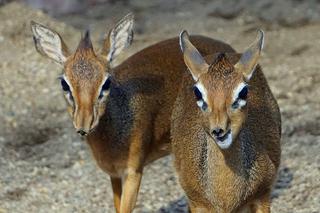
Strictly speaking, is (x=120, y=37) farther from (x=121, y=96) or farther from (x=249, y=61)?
(x=249, y=61)

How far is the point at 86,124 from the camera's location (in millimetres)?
7582

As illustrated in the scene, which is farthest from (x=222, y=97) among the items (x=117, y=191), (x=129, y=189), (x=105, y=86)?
(x=117, y=191)

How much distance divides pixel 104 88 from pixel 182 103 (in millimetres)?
624

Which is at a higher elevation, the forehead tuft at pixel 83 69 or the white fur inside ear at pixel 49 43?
the forehead tuft at pixel 83 69

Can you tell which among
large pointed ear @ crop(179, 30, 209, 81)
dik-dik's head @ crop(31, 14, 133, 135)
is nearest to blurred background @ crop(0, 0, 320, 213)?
dik-dik's head @ crop(31, 14, 133, 135)

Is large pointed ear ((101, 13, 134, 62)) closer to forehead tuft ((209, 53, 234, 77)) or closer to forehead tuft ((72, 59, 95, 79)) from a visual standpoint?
forehead tuft ((72, 59, 95, 79))

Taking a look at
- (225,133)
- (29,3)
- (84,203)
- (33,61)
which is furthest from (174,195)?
(29,3)

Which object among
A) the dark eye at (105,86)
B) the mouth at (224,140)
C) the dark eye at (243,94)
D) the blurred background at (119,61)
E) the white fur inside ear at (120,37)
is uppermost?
the dark eye at (243,94)

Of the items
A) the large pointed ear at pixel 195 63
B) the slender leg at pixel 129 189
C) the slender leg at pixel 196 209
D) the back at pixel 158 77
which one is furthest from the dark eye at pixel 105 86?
the slender leg at pixel 196 209

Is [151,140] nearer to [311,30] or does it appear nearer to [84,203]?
[84,203]

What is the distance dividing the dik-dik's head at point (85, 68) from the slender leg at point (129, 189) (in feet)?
2.51

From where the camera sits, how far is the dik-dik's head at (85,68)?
7.68 metres

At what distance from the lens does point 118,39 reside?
863cm

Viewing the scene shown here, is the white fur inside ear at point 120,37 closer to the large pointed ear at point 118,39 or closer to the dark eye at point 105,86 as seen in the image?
the large pointed ear at point 118,39
